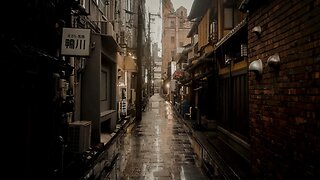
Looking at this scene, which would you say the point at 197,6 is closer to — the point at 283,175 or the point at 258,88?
the point at 258,88

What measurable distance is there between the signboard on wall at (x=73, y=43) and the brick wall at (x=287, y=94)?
5.64 meters

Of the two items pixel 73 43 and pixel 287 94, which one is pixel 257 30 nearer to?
pixel 287 94

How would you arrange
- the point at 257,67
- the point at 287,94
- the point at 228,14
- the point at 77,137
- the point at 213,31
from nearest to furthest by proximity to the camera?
the point at 287,94
the point at 257,67
the point at 77,137
the point at 228,14
the point at 213,31

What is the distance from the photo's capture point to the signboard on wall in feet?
32.9

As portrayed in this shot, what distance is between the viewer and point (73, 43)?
10.1 meters

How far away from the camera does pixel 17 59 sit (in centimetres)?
623

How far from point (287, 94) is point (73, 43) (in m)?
7.11

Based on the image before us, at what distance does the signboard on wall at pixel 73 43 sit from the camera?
10.0 meters

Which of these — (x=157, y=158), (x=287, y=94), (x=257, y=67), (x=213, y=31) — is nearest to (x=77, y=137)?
(x=157, y=158)

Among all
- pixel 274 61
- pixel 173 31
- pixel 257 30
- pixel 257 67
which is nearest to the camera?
pixel 274 61

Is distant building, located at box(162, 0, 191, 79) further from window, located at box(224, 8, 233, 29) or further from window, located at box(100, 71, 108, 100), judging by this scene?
window, located at box(224, 8, 233, 29)

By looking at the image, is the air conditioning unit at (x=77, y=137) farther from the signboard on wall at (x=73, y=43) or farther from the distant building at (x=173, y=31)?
the distant building at (x=173, y=31)

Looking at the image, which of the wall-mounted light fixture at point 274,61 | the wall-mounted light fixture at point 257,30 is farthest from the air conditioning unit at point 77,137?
the wall-mounted light fixture at point 274,61

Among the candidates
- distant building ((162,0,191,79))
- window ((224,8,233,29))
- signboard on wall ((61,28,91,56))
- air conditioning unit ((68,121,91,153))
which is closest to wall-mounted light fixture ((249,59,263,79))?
signboard on wall ((61,28,91,56))
